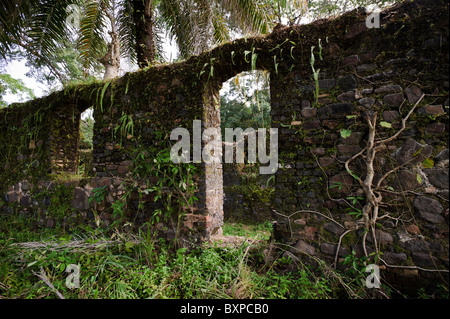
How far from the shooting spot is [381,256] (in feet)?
7.82

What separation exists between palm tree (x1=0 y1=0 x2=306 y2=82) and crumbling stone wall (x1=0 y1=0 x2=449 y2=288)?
5.66 ft

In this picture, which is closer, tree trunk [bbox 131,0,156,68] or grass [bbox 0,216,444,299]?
grass [bbox 0,216,444,299]

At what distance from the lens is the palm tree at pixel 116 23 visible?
15.1 feet

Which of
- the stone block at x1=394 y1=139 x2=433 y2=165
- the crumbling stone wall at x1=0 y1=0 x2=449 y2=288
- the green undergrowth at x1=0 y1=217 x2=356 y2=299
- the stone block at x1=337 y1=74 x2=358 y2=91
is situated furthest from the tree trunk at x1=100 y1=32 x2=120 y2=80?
the stone block at x1=394 y1=139 x2=433 y2=165

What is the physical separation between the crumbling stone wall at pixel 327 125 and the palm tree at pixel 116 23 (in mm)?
1727

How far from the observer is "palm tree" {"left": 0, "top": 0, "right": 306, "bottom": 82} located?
4.61 m

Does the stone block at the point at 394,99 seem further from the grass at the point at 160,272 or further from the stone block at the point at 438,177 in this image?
the grass at the point at 160,272

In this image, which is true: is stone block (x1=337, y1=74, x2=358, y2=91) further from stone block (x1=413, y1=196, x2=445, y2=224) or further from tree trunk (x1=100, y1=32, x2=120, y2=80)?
tree trunk (x1=100, y1=32, x2=120, y2=80)

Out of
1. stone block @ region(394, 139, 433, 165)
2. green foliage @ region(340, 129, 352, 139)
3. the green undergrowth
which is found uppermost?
green foliage @ region(340, 129, 352, 139)

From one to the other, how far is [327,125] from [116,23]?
18.8 feet

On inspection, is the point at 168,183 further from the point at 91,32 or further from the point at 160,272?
the point at 91,32

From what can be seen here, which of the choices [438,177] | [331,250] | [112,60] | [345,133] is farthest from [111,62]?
[438,177]

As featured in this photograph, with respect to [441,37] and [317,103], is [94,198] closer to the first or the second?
[317,103]

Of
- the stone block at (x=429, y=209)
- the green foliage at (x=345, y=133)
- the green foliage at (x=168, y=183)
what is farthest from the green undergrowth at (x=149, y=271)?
the green foliage at (x=345, y=133)
